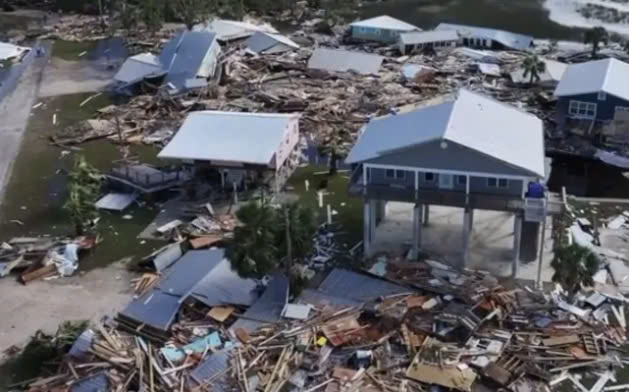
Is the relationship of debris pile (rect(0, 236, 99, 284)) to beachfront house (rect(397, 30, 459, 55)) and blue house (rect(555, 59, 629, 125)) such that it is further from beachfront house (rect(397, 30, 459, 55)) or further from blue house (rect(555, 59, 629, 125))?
beachfront house (rect(397, 30, 459, 55))

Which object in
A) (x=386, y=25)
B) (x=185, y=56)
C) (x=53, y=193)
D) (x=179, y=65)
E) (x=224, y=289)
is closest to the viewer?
(x=224, y=289)

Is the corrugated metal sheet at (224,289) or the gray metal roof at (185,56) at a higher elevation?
the gray metal roof at (185,56)

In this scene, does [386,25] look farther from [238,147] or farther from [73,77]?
[238,147]

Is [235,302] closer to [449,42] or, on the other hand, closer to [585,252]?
[585,252]

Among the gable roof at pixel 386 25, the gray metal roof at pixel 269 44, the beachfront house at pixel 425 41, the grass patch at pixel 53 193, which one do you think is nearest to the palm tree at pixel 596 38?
the beachfront house at pixel 425 41

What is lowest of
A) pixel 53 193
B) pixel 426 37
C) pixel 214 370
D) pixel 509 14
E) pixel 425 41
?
pixel 214 370

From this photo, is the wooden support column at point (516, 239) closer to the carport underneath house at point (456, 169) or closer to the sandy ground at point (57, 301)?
the carport underneath house at point (456, 169)

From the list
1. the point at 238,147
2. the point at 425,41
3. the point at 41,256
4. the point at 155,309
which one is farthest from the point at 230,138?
the point at 425,41
